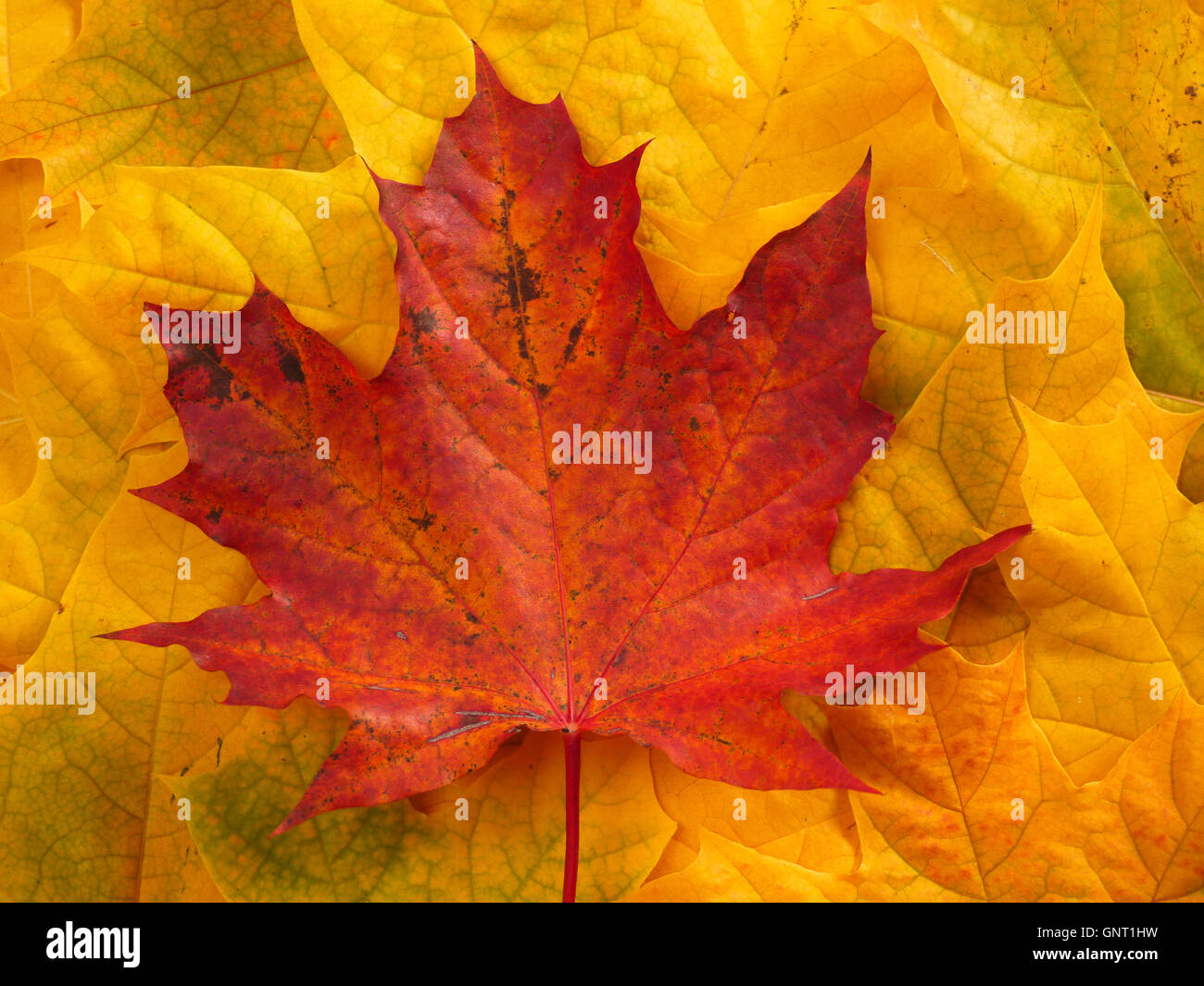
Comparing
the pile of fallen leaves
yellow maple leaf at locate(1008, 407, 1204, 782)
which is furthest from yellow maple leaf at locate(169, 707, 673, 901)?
yellow maple leaf at locate(1008, 407, 1204, 782)

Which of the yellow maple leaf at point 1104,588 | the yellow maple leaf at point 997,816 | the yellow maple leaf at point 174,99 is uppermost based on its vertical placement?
the yellow maple leaf at point 174,99

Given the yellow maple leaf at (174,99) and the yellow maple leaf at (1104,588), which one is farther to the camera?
the yellow maple leaf at (174,99)

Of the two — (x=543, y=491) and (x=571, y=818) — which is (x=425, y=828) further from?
(x=543, y=491)

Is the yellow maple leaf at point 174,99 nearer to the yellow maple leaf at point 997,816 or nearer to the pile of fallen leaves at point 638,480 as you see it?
the pile of fallen leaves at point 638,480

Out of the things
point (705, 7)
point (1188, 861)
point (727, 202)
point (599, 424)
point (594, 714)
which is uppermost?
point (705, 7)

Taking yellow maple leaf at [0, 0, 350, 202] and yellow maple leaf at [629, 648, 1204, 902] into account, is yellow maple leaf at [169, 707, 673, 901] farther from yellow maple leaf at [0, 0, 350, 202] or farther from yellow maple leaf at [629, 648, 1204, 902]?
yellow maple leaf at [0, 0, 350, 202]

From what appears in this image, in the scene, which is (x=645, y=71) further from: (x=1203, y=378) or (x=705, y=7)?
(x=1203, y=378)

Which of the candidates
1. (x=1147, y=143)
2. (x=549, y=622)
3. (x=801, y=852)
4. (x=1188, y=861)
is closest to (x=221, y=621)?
(x=549, y=622)

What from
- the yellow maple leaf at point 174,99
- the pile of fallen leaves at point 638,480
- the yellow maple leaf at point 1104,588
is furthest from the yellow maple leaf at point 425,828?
the yellow maple leaf at point 174,99
